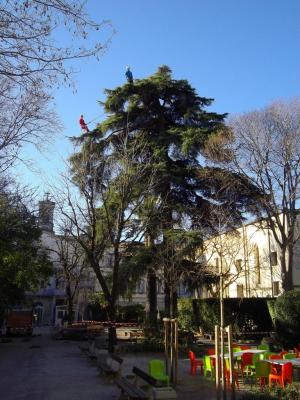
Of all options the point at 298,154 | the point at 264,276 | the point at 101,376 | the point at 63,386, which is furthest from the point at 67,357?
the point at 264,276

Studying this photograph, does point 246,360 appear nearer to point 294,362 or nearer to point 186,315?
point 294,362

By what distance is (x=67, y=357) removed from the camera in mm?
19531

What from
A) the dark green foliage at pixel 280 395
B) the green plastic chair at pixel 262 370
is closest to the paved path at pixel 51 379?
the dark green foliage at pixel 280 395

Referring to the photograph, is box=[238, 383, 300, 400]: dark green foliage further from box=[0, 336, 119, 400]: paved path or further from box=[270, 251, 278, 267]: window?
box=[270, 251, 278, 267]: window

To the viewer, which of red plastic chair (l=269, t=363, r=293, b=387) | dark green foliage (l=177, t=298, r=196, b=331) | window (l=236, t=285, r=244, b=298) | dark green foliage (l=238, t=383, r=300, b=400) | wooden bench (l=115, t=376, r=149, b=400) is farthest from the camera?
window (l=236, t=285, r=244, b=298)

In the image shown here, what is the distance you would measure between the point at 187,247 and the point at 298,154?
869 cm

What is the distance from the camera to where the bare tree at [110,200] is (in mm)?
19250

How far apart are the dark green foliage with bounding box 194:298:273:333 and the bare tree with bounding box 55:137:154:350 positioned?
7.67 m

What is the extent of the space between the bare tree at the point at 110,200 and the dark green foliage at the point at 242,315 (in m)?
7.67

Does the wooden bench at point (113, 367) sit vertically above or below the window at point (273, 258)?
below

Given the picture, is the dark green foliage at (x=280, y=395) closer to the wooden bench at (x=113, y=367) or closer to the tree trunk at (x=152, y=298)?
the wooden bench at (x=113, y=367)

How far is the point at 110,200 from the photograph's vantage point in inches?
872

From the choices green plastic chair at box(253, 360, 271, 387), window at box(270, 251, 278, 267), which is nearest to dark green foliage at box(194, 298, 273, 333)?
window at box(270, 251, 278, 267)

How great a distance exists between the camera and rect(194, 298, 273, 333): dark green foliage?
2822 cm
